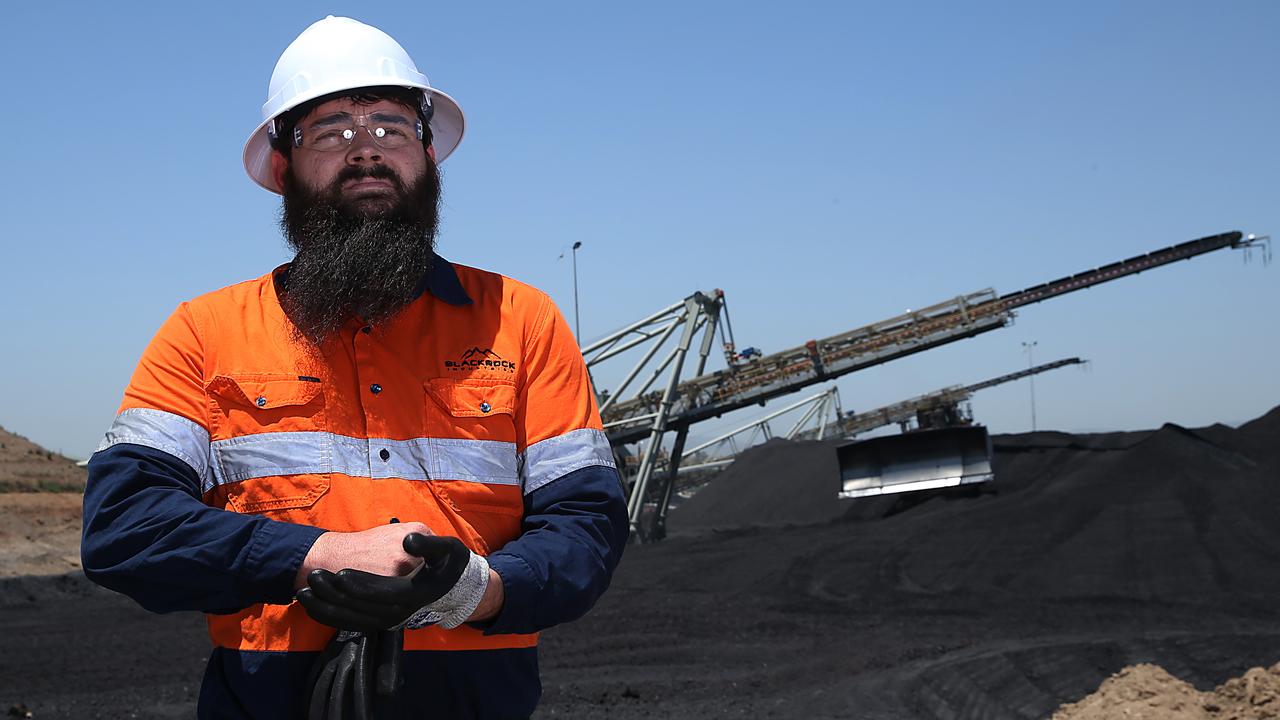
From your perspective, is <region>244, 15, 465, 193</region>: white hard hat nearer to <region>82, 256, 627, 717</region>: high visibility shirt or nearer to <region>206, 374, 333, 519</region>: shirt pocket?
<region>82, 256, 627, 717</region>: high visibility shirt

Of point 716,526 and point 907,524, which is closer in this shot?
point 907,524

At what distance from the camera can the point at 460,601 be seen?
1.75 metres

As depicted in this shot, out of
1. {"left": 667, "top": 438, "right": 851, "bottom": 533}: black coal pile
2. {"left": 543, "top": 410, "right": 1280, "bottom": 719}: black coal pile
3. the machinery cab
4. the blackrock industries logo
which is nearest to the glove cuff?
the blackrock industries logo

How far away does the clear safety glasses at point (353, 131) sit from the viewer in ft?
7.22

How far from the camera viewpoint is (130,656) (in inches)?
531

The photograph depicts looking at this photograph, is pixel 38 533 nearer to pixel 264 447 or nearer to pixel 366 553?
pixel 264 447

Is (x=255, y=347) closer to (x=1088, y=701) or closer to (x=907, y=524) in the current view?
(x=1088, y=701)

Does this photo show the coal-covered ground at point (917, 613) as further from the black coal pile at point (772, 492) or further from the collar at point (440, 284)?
the collar at point (440, 284)

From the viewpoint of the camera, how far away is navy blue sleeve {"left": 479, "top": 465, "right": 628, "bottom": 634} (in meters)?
1.83

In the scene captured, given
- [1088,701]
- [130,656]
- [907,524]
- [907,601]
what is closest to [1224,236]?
[907,524]

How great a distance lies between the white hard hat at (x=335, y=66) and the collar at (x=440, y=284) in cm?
33

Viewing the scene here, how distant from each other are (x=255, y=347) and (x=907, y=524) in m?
22.3

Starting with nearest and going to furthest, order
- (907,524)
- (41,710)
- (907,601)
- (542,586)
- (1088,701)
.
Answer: (542,586) → (1088,701) → (41,710) → (907,601) → (907,524)

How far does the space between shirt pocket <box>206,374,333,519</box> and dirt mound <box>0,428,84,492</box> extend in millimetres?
29674
